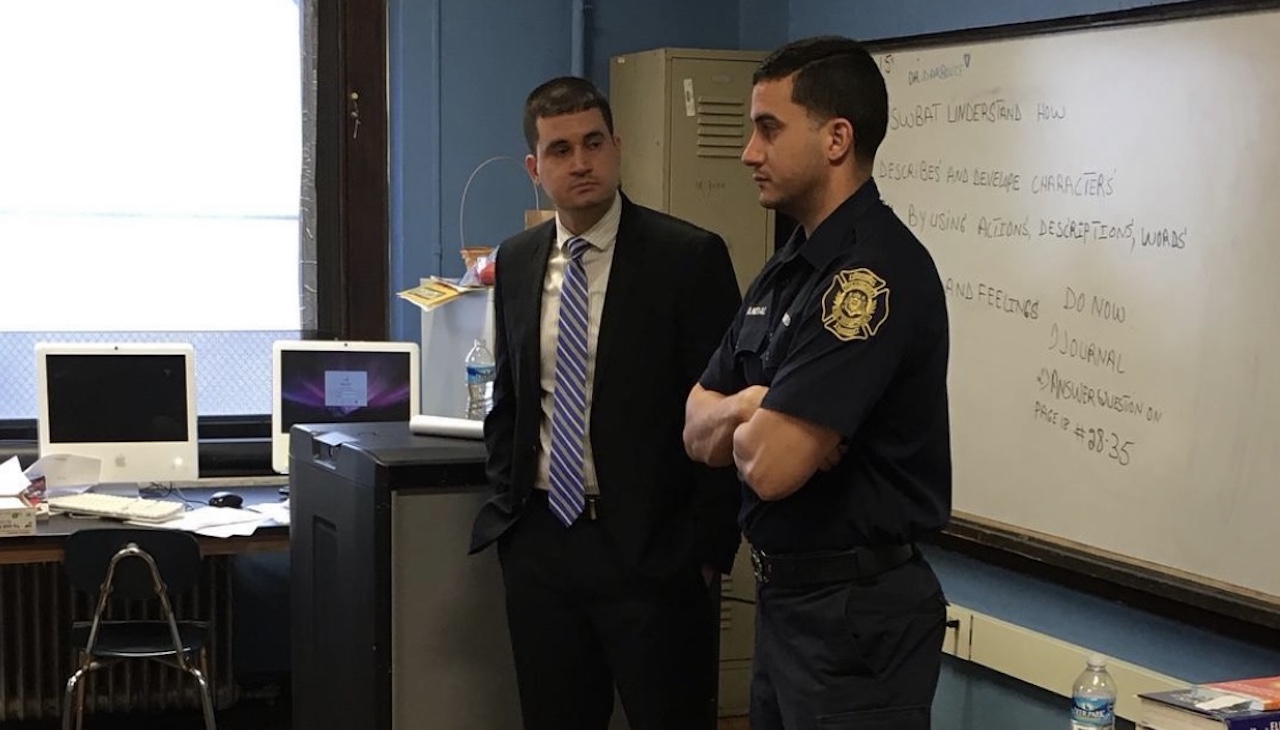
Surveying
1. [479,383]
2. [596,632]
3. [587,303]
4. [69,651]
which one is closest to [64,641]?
[69,651]

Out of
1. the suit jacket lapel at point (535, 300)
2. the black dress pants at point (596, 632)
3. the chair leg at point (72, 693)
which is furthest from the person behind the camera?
the chair leg at point (72, 693)

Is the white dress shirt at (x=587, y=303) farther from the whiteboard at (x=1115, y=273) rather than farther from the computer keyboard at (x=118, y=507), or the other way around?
the computer keyboard at (x=118, y=507)

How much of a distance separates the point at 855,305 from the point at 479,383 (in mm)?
1563

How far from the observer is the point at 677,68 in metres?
3.88

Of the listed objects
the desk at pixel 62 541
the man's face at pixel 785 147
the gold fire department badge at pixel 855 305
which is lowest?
the desk at pixel 62 541

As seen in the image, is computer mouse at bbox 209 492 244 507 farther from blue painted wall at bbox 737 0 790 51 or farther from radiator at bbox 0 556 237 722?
blue painted wall at bbox 737 0 790 51

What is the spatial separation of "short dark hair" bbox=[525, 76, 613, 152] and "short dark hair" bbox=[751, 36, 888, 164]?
528 millimetres

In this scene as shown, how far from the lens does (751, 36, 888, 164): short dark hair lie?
1.90 metres

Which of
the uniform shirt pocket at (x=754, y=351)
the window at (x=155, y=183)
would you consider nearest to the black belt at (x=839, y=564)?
the uniform shirt pocket at (x=754, y=351)

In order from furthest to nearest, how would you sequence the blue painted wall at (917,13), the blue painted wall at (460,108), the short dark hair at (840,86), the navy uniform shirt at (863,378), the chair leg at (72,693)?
the blue painted wall at (460,108) → the chair leg at (72,693) → the blue painted wall at (917,13) → the short dark hair at (840,86) → the navy uniform shirt at (863,378)

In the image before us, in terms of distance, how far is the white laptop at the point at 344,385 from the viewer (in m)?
3.92

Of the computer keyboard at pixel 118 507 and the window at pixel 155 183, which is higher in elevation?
the window at pixel 155 183

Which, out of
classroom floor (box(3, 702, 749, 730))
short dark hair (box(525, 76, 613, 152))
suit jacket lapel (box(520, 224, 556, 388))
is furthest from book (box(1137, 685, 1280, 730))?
classroom floor (box(3, 702, 749, 730))

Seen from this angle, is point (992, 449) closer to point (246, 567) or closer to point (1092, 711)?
point (1092, 711)
